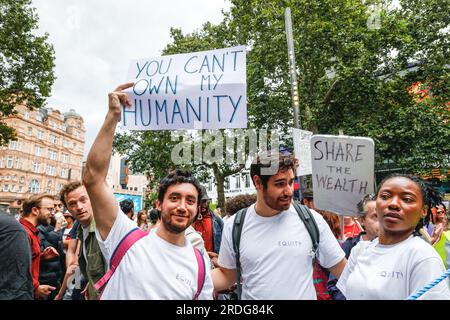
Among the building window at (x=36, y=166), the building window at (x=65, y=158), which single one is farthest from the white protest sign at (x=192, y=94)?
the building window at (x=65, y=158)

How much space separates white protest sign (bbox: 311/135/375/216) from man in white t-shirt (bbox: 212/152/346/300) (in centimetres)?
81

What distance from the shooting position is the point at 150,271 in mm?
1803

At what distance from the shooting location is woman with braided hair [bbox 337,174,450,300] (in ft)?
5.22

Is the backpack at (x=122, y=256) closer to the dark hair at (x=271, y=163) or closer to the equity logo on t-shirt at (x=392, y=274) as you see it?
the dark hair at (x=271, y=163)

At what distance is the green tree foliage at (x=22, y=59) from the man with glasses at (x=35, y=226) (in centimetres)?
1528

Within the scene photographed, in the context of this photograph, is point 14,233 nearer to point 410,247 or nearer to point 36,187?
point 410,247

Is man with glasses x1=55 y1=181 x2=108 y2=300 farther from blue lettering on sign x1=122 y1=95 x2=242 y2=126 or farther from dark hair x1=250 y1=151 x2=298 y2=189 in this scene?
dark hair x1=250 y1=151 x2=298 y2=189

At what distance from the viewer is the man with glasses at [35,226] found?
12.1ft

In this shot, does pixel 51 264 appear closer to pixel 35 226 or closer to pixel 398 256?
pixel 35 226

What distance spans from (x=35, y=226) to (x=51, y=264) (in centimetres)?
61

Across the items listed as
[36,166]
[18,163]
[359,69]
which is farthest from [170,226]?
[36,166]

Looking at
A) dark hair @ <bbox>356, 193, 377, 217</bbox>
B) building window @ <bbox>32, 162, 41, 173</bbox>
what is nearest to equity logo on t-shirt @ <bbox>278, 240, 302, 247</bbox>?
dark hair @ <bbox>356, 193, 377, 217</bbox>

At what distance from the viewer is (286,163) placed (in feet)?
8.03
